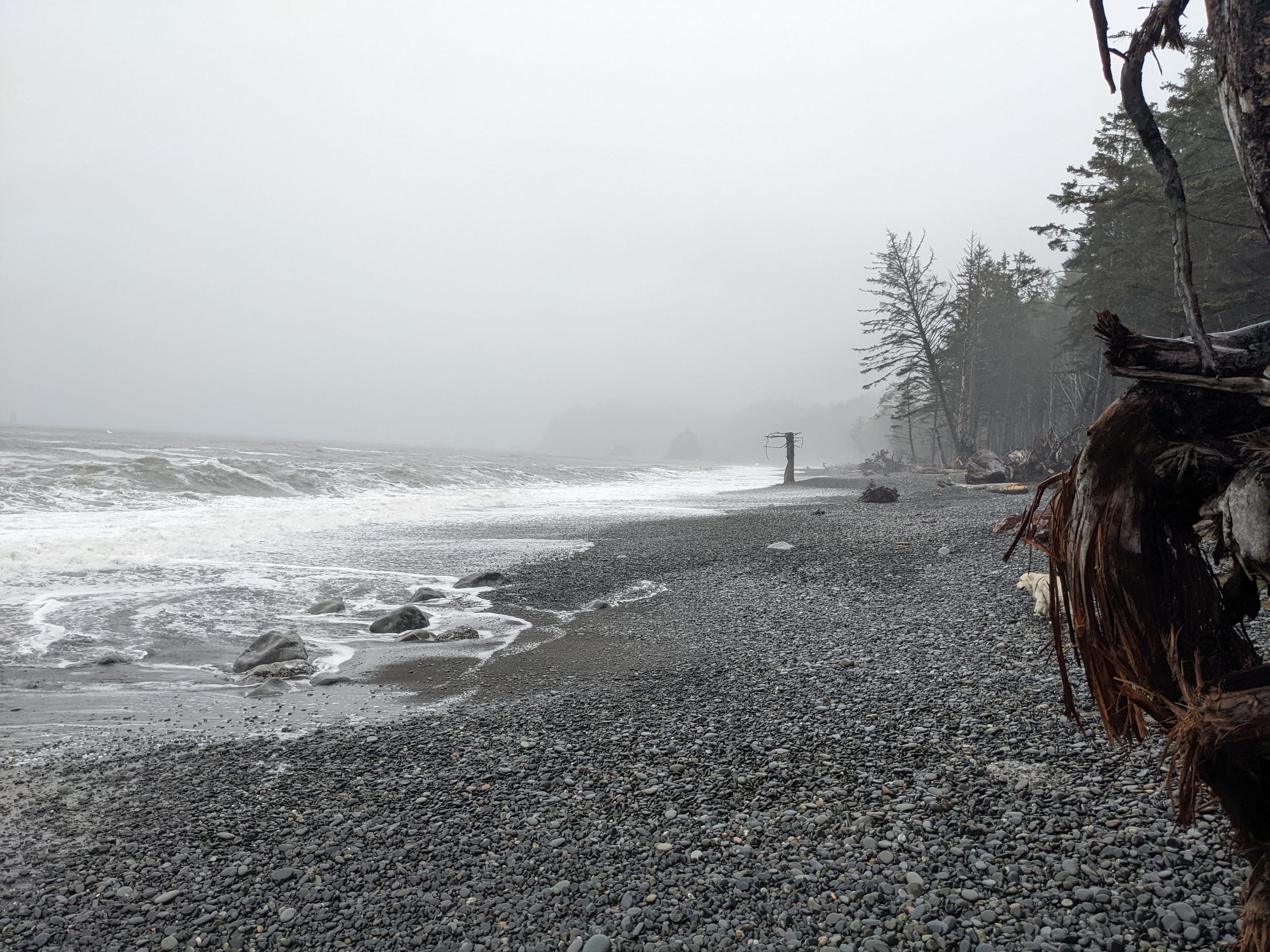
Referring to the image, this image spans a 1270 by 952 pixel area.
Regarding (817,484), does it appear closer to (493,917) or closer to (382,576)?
(382,576)

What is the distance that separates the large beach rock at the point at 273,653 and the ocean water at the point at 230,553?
247 mm

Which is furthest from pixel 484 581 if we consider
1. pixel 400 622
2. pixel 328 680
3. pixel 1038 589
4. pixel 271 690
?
pixel 1038 589

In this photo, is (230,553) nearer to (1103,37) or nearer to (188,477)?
(1103,37)

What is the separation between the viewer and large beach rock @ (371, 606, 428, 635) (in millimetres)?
8242

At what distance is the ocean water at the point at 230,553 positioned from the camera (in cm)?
753

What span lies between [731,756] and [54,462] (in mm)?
35548

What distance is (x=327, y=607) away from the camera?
30.1 ft

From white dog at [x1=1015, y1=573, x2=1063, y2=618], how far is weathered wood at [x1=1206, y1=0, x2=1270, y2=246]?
4746mm

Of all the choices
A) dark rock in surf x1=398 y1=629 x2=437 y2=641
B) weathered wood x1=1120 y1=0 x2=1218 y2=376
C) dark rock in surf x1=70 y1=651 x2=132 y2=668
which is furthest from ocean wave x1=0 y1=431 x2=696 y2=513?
weathered wood x1=1120 y1=0 x2=1218 y2=376

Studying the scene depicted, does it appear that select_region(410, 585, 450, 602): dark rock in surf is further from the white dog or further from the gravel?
the white dog

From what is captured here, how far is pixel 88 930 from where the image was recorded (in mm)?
2904

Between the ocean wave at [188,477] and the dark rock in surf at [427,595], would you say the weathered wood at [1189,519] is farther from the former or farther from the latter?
the ocean wave at [188,477]

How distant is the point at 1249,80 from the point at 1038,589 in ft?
18.4

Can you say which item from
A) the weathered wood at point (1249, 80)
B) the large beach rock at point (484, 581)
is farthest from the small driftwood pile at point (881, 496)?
the weathered wood at point (1249, 80)
